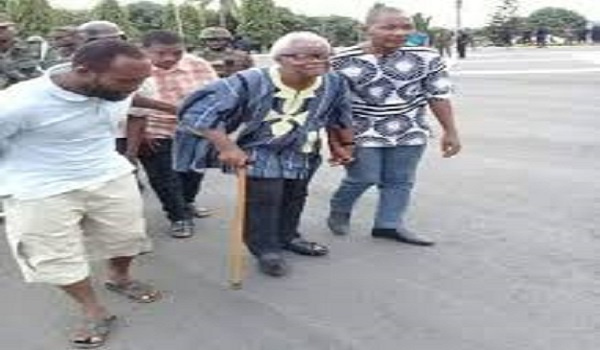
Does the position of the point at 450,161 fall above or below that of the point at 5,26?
below

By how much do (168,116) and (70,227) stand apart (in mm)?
1857

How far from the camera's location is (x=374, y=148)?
19.1 feet

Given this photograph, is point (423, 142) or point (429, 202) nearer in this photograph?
point (423, 142)

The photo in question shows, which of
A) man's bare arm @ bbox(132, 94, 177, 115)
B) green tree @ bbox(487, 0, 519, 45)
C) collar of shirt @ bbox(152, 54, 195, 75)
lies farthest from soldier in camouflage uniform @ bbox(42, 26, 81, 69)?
green tree @ bbox(487, 0, 519, 45)

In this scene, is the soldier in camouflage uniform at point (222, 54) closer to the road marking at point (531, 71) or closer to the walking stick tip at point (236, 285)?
the walking stick tip at point (236, 285)

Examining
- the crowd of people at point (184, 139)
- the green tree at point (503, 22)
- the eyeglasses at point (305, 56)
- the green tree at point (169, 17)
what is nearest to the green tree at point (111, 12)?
the green tree at point (169, 17)

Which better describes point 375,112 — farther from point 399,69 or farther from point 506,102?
point 506,102

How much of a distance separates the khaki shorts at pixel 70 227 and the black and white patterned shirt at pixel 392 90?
169 cm

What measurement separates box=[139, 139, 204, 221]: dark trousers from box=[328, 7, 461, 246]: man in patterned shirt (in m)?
1.07

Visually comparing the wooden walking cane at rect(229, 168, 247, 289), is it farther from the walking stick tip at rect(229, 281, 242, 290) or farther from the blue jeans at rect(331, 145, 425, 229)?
the blue jeans at rect(331, 145, 425, 229)

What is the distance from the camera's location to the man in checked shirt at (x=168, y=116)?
19.6 ft

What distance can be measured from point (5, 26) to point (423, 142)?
3344mm

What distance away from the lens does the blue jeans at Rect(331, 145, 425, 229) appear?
5.86 m

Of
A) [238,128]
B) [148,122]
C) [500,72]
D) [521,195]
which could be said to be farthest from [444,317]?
[500,72]
